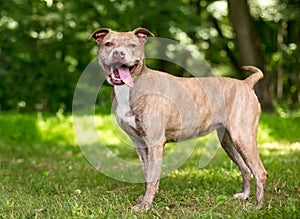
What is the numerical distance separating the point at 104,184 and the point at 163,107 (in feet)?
4.79

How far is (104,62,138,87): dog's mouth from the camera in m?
4.60

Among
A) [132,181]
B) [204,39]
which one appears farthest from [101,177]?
[204,39]

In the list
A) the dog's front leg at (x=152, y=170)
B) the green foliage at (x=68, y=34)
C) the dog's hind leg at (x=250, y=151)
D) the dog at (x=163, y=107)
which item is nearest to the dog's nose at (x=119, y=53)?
the dog at (x=163, y=107)

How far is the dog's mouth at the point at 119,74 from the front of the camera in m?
4.60

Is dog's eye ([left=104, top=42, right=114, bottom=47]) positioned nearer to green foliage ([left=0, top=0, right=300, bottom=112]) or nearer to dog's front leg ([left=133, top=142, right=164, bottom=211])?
dog's front leg ([left=133, top=142, right=164, bottom=211])

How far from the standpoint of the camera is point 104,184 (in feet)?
19.0

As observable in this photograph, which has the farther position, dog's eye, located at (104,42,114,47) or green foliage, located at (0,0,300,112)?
green foliage, located at (0,0,300,112)

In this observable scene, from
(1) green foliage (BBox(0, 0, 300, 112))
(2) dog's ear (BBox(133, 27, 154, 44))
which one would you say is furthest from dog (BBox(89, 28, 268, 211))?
(1) green foliage (BBox(0, 0, 300, 112))

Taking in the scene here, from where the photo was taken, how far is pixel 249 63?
13172 mm

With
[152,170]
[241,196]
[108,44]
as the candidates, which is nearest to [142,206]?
[152,170]

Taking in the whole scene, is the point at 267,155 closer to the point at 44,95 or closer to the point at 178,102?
the point at 178,102

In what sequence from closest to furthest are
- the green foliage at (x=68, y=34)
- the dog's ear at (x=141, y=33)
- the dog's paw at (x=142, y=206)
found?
the dog's paw at (x=142, y=206) < the dog's ear at (x=141, y=33) < the green foliage at (x=68, y=34)

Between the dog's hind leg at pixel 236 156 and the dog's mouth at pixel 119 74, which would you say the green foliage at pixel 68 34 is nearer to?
the dog's hind leg at pixel 236 156

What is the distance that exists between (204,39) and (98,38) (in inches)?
422
